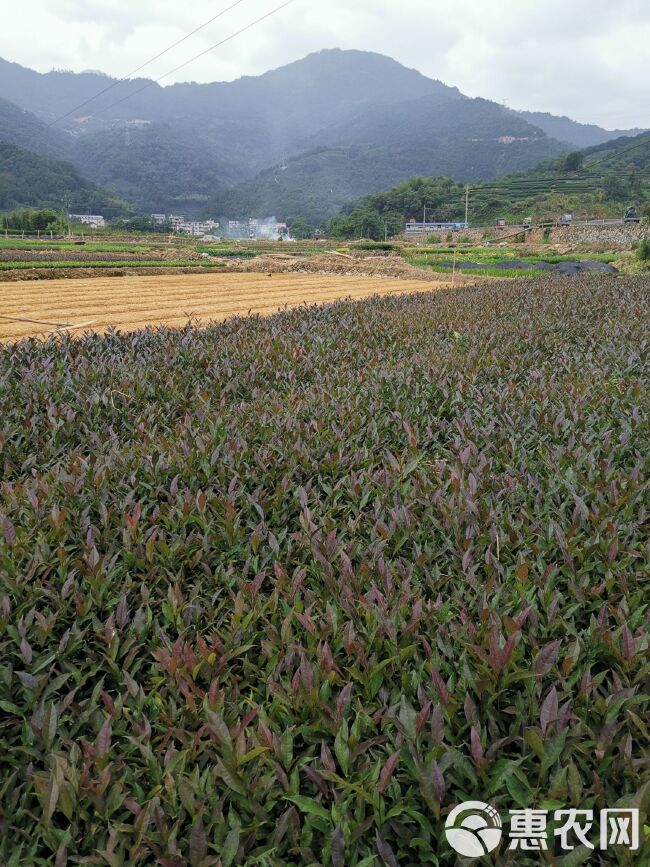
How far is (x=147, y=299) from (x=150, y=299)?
0.27ft

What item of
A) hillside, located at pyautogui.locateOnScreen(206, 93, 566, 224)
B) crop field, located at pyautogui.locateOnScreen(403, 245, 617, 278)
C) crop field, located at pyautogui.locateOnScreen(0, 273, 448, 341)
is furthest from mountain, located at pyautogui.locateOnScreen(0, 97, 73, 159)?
crop field, located at pyautogui.locateOnScreen(0, 273, 448, 341)

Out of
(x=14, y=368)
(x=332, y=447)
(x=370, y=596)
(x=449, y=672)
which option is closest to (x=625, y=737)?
(x=449, y=672)

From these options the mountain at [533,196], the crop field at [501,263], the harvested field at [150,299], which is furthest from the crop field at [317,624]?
the mountain at [533,196]

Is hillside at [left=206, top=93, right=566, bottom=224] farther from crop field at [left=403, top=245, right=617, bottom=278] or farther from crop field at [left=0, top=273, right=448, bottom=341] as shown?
crop field at [left=0, top=273, right=448, bottom=341]

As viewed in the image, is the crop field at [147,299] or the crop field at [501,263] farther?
the crop field at [501,263]

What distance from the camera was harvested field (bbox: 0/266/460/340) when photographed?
13.6 meters

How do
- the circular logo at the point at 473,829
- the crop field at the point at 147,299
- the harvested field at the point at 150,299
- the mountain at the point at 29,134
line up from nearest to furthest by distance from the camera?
the circular logo at the point at 473,829, the crop field at the point at 147,299, the harvested field at the point at 150,299, the mountain at the point at 29,134

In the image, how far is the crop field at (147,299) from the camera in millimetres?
13422

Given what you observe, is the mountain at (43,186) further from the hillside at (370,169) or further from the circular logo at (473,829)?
the circular logo at (473,829)

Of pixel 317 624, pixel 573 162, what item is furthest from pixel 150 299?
pixel 573 162

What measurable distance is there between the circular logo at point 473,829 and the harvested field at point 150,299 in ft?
29.3

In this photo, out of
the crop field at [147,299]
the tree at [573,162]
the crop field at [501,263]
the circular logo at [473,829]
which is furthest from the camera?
the tree at [573,162]

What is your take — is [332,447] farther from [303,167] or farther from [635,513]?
[303,167]

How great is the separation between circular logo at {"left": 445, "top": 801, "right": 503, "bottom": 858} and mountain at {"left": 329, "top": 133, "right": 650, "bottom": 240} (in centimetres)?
A: 8232
